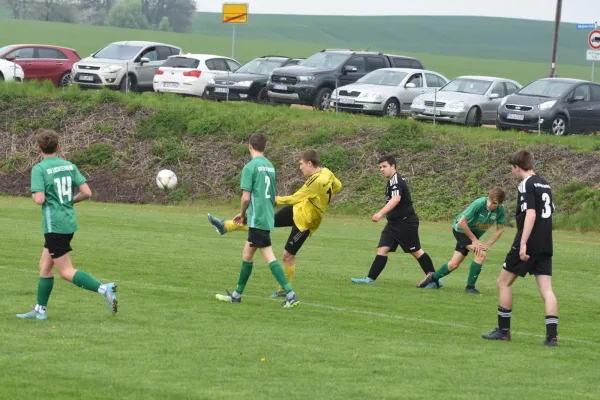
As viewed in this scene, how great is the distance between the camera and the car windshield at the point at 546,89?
1318 inches

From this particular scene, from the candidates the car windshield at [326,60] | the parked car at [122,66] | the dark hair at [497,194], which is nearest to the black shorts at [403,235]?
the dark hair at [497,194]

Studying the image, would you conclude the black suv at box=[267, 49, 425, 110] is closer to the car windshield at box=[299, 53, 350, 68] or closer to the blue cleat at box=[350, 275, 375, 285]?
the car windshield at box=[299, 53, 350, 68]

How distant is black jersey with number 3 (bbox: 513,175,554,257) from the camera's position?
10.9 metres

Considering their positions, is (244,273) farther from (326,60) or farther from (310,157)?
(326,60)

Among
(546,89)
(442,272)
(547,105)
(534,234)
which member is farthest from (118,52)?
(534,234)

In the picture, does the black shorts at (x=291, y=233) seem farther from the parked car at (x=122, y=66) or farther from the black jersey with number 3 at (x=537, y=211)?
the parked car at (x=122, y=66)

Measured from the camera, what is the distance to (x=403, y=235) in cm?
1538

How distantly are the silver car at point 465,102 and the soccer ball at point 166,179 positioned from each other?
777 cm

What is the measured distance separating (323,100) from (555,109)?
25.7ft

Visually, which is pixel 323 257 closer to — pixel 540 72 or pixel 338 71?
pixel 338 71

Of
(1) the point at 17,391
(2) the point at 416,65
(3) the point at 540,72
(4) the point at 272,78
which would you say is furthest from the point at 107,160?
(3) the point at 540,72

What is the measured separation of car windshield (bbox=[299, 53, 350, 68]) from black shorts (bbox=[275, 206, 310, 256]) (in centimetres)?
2405

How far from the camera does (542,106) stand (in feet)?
108

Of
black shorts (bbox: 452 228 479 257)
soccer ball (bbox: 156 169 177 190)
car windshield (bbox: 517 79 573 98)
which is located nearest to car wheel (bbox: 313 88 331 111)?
car windshield (bbox: 517 79 573 98)
